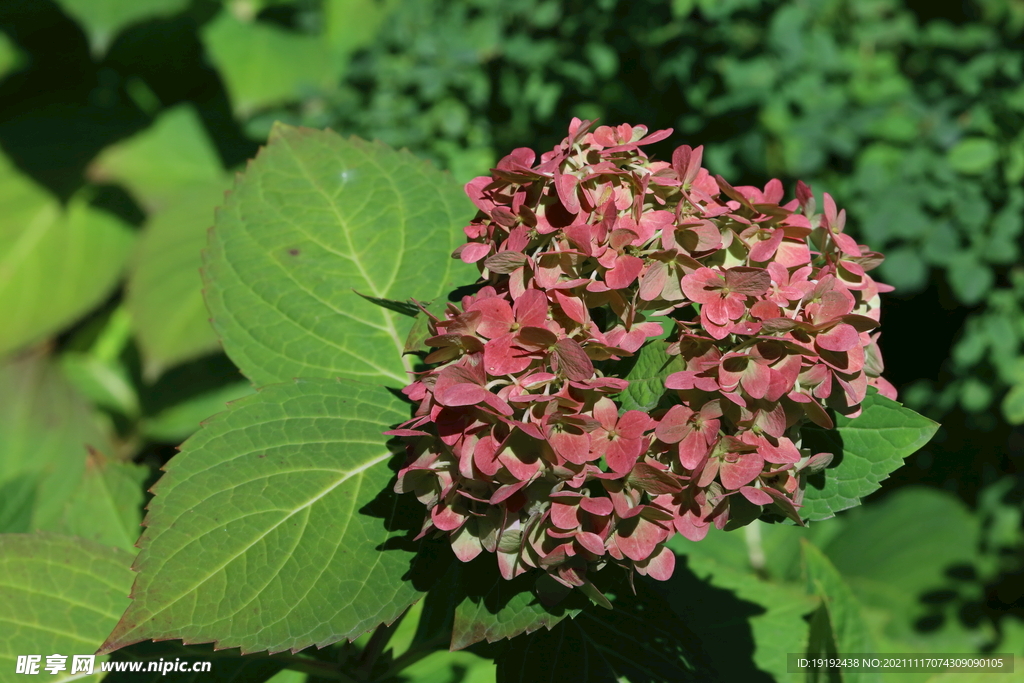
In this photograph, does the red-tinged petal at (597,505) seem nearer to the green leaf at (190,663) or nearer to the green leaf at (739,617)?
the green leaf at (739,617)

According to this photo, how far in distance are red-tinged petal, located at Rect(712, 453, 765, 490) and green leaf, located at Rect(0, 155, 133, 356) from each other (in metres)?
2.61

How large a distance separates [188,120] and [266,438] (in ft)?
7.81

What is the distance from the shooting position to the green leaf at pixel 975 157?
7.29ft

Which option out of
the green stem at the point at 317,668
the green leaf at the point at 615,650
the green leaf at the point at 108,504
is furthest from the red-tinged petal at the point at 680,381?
the green leaf at the point at 108,504

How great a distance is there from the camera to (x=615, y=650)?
0.97 meters

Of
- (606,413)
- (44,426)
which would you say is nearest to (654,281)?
(606,413)

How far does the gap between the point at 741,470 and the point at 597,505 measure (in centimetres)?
14

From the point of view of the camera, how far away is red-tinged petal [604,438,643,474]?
2.41 ft

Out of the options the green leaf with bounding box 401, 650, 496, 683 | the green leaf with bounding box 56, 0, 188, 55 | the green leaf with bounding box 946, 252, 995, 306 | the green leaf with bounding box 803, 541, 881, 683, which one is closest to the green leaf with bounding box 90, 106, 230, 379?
the green leaf with bounding box 56, 0, 188, 55

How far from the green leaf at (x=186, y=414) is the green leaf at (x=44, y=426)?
17cm

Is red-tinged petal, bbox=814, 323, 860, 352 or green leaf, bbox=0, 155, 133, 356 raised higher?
red-tinged petal, bbox=814, 323, 860, 352

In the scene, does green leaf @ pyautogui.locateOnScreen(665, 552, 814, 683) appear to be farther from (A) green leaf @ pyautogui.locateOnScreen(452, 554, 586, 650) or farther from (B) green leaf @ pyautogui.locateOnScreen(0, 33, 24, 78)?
(B) green leaf @ pyautogui.locateOnScreen(0, 33, 24, 78)

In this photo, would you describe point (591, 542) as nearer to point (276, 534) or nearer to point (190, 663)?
point (276, 534)

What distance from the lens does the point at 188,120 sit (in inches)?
116
